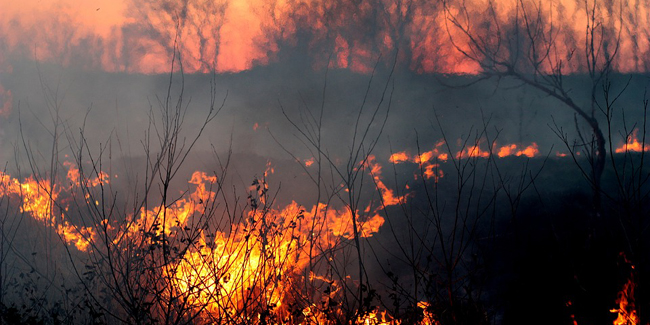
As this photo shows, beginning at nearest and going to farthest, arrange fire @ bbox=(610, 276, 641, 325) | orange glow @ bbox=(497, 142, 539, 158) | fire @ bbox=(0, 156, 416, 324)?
fire @ bbox=(0, 156, 416, 324) < fire @ bbox=(610, 276, 641, 325) < orange glow @ bbox=(497, 142, 539, 158)

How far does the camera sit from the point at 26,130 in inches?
481

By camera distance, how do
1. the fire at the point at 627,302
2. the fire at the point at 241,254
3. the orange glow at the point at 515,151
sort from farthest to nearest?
the orange glow at the point at 515,151 → the fire at the point at 627,302 → the fire at the point at 241,254

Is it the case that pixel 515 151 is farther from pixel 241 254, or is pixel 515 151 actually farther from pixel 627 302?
pixel 241 254

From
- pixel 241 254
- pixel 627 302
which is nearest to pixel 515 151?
pixel 627 302

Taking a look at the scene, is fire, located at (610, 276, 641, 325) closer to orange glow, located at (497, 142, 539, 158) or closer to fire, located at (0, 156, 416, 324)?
fire, located at (0, 156, 416, 324)

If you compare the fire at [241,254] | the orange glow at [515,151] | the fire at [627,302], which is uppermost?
the orange glow at [515,151]

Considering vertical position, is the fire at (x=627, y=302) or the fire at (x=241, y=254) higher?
the fire at (x=241, y=254)

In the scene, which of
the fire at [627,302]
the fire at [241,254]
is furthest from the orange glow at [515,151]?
the fire at [627,302]

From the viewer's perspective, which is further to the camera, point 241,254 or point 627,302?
point 241,254

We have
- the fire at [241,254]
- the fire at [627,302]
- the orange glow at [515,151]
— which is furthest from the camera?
the orange glow at [515,151]

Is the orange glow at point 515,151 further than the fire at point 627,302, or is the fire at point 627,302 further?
the orange glow at point 515,151

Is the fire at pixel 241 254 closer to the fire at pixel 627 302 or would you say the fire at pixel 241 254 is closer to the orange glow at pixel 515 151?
the fire at pixel 627 302

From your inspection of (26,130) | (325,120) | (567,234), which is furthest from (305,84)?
(26,130)

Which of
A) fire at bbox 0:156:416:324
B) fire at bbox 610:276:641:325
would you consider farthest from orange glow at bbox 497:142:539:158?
fire at bbox 610:276:641:325
